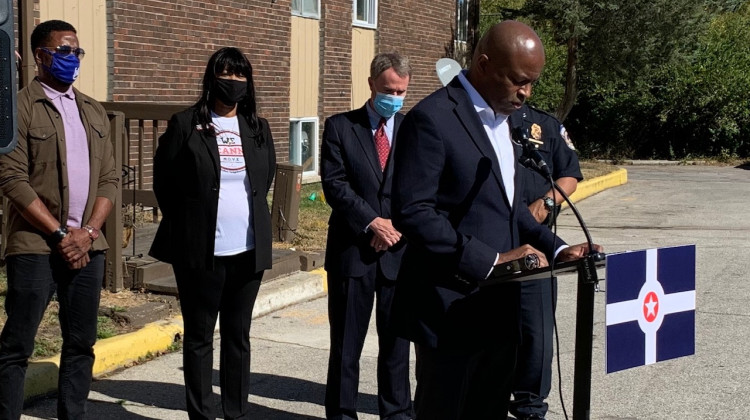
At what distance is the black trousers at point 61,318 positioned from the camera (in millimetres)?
5035

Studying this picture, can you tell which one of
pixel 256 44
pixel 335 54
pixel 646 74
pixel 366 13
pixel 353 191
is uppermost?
pixel 366 13

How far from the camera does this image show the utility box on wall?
1082 cm

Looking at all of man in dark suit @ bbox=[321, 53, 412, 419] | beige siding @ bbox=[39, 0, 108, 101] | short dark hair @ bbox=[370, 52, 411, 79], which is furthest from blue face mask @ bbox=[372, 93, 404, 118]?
beige siding @ bbox=[39, 0, 108, 101]

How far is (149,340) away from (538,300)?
9.72 feet

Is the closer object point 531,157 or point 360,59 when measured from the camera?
point 531,157

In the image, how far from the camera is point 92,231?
5148 mm

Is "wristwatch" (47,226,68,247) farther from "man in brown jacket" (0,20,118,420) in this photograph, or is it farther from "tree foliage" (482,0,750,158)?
"tree foliage" (482,0,750,158)

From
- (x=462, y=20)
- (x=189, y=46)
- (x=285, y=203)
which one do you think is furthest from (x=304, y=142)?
(x=462, y=20)

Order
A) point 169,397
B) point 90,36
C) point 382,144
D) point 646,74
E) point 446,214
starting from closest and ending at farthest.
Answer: point 446,214
point 382,144
point 169,397
point 90,36
point 646,74

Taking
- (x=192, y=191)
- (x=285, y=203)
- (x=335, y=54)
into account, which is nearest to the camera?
(x=192, y=191)

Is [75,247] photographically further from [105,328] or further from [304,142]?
[304,142]

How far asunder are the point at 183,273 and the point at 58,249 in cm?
62

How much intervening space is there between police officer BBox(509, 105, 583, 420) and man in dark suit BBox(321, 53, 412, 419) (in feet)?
2.04

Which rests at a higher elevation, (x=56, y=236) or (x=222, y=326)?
(x=56, y=236)
